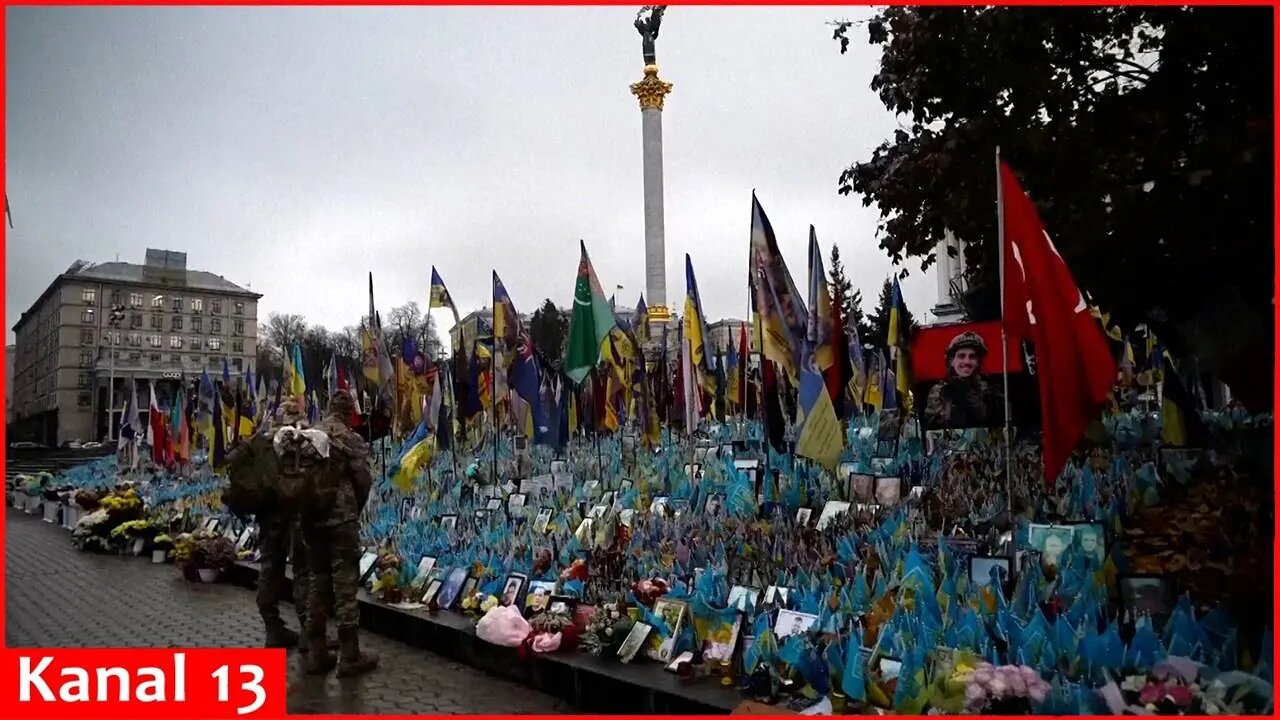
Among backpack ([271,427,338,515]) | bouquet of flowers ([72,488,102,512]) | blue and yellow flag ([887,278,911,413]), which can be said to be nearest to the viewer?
backpack ([271,427,338,515])

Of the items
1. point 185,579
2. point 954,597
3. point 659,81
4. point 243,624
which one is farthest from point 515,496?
point 659,81

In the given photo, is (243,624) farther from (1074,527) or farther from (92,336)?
(92,336)

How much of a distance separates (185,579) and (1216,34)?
12080 mm

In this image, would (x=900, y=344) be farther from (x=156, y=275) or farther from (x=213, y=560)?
(x=156, y=275)

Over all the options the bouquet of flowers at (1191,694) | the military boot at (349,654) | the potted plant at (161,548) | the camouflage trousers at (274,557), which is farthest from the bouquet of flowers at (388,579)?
the potted plant at (161,548)

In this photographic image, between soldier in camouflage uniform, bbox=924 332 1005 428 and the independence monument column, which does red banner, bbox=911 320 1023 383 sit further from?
the independence monument column

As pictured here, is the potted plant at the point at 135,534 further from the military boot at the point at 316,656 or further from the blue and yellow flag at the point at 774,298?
the blue and yellow flag at the point at 774,298

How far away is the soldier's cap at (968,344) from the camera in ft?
28.2

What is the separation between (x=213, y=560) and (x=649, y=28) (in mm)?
32646

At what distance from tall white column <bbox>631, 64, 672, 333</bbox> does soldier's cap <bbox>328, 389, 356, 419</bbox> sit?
30.6 meters

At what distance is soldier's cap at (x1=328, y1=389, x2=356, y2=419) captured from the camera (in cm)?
691

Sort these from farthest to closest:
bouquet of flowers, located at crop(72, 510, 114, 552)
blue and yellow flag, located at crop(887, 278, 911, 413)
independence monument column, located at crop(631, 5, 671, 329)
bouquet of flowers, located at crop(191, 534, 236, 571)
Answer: independence monument column, located at crop(631, 5, 671, 329), bouquet of flowers, located at crop(72, 510, 114, 552), bouquet of flowers, located at crop(191, 534, 236, 571), blue and yellow flag, located at crop(887, 278, 911, 413)

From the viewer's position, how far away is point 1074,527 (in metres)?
5.72

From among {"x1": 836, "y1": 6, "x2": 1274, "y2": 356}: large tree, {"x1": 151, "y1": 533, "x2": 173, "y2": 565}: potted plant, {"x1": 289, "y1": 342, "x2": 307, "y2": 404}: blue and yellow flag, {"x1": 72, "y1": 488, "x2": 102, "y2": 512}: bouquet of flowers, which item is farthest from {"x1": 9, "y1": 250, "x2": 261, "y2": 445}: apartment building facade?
{"x1": 836, "y1": 6, "x2": 1274, "y2": 356}: large tree
